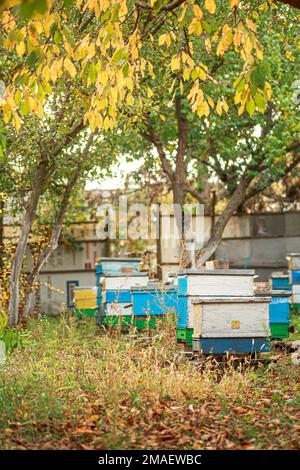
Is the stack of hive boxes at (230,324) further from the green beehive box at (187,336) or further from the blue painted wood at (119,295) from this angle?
the blue painted wood at (119,295)

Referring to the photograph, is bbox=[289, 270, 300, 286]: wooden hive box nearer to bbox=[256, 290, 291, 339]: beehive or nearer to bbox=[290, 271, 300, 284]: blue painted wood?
bbox=[290, 271, 300, 284]: blue painted wood

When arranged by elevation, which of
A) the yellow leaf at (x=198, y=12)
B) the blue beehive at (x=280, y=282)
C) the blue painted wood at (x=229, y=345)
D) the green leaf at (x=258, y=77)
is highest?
the yellow leaf at (x=198, y=12)

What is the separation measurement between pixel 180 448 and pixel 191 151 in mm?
12407

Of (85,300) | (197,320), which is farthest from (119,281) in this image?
(197,320)

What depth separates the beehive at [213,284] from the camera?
945 centimetres

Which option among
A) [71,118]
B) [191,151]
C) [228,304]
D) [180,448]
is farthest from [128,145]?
[180,448]

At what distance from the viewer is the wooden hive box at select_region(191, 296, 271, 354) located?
8555mm

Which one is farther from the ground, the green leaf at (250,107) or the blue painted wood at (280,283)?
the green leaf at (250,107)

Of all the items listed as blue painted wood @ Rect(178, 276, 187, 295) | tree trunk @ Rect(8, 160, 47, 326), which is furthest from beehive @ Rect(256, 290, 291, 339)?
tree trunk @ Rect(8, 160, 47, 326)

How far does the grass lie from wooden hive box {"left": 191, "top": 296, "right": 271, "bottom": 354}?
1.54 ft

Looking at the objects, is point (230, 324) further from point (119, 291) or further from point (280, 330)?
point (119, 291)

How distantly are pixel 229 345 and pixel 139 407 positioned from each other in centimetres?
255

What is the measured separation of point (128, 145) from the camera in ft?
53.0

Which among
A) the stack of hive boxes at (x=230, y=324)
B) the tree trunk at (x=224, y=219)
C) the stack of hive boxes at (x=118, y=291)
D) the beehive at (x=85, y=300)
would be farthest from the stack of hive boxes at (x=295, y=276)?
the stack of hive boxes at (x=230, y=324)
